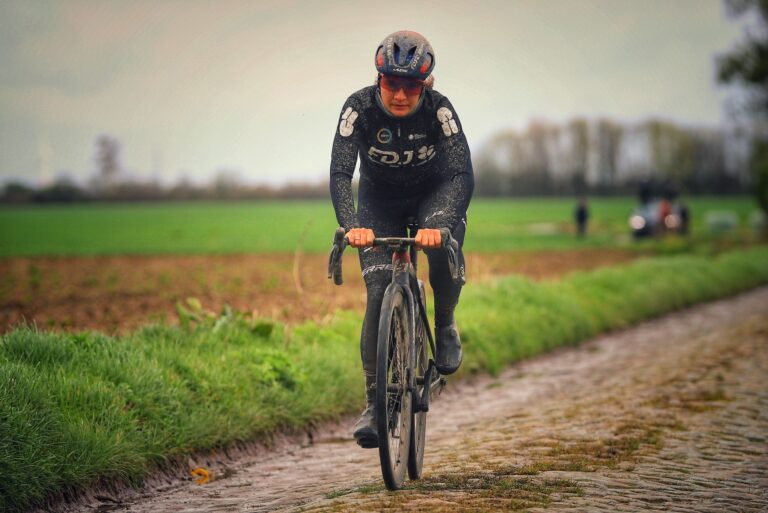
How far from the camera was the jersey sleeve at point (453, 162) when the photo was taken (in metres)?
6.02

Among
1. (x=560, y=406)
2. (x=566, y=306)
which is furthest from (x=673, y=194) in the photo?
(x=560, y=406)

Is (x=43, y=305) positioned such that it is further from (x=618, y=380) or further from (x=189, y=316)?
(x=618, y=380)

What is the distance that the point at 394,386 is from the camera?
18.7 ft

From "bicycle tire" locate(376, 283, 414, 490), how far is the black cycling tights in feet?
0.57

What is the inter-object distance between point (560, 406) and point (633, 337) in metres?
6.92

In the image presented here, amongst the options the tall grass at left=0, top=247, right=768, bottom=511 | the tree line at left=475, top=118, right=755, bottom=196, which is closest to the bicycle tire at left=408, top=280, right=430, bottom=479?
the tall grass at left=0, top=247, right=768, bottom=511

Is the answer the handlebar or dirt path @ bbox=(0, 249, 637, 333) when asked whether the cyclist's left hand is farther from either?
dirt path @ bbox=(0, 249, 637, 333)

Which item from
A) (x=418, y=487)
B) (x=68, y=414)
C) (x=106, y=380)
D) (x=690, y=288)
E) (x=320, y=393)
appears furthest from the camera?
(x=690, y=288)

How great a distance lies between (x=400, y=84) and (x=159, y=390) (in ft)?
10.2

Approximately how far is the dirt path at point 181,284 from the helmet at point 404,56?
400 cm

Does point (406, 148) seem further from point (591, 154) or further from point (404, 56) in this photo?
point (591, 154)

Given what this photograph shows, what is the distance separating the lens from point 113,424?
6.66 metres

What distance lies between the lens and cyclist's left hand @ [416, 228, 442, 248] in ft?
18.2

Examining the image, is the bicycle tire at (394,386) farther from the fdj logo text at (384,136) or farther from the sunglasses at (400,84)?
the sunglasses at (400,84)
